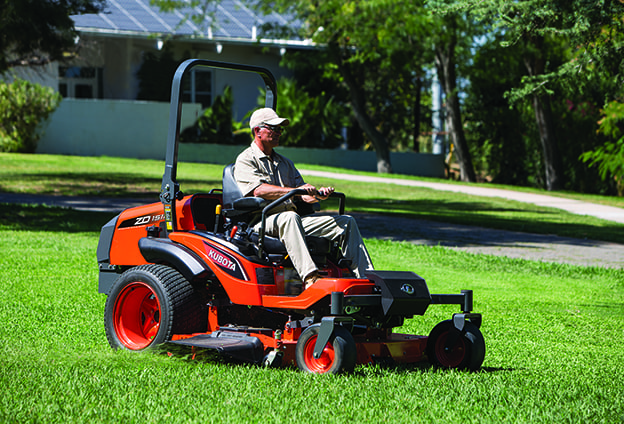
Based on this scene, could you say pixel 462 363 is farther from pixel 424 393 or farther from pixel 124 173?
pixel 124 173

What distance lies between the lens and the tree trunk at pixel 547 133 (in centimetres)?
2848

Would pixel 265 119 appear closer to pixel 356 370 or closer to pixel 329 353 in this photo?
pixel 329 353

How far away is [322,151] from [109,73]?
31.6 feet

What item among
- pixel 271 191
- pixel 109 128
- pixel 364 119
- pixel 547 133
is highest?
pixel 364 119

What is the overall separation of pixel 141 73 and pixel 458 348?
31.9m

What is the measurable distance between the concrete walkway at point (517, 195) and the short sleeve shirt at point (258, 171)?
14319 millimetres

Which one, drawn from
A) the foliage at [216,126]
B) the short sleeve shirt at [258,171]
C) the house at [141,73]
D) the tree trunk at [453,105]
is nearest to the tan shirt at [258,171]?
the short sleeve shirt at [258,171]

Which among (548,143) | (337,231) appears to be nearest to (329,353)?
(337,231)

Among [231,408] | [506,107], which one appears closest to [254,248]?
[231,408]

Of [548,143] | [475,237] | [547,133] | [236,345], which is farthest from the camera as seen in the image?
[548,143]

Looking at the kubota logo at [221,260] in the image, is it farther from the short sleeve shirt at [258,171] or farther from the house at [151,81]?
the house at [151,81]

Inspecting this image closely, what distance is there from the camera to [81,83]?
118ft

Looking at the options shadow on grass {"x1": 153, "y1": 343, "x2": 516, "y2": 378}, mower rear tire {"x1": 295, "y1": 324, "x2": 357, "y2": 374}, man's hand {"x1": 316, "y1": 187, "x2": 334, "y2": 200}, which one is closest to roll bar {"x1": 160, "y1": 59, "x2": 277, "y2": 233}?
shadow on grass {"x1": 153, "y1": 343, "x2": 516, "y2": 378}

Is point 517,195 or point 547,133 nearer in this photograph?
point 517,195
